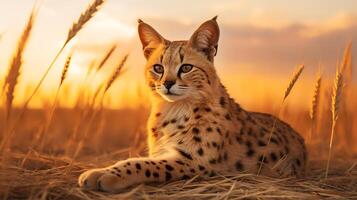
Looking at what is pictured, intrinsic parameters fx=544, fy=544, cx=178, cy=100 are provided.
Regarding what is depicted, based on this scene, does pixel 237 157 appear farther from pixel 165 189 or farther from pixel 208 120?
pixel 165 189

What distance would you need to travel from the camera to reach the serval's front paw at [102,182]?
3.55 meters

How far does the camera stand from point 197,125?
167 inches

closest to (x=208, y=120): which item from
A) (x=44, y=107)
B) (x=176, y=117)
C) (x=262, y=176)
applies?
(x=176, y=117)

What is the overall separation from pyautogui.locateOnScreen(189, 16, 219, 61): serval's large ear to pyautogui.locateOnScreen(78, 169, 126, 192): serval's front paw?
1.46m

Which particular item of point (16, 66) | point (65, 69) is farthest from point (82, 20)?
point (65, 69)

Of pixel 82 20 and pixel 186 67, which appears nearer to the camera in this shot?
pixel 82 20

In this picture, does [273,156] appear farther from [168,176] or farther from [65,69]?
[65,69]

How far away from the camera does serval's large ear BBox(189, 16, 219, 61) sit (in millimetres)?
4418

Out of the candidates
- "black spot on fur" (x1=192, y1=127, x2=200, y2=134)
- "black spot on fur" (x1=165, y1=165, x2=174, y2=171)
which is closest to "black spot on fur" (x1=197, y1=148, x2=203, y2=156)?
"black spot on fur" (x1=192, y1=127, x2=200, y2=134)

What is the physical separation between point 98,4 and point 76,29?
8.1 inches

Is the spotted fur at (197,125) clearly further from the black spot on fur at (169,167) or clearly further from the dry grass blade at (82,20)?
the dry grass blade at (82,20)

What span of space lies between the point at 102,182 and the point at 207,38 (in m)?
1.59

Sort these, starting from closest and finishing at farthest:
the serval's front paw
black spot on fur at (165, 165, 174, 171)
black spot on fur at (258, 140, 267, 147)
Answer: the serval's front paw, black spot on fur at (165, 165, 174, 171), black spot on fur at (258, 140, 267, 147)

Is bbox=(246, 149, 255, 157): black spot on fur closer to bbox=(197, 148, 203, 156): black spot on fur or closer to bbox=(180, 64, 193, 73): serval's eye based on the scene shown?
bbox=(197, 148, 203, 156): black spot on fur
